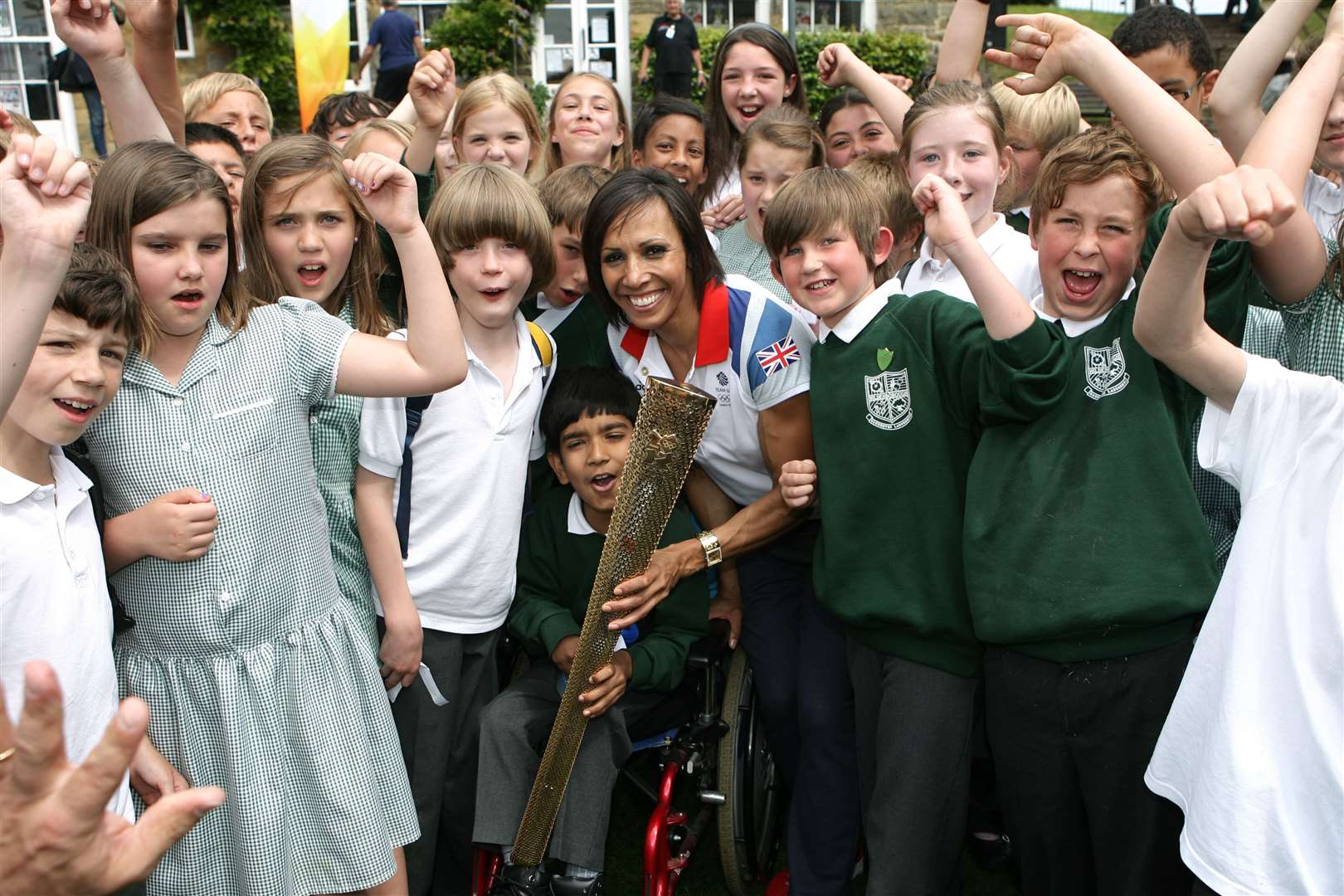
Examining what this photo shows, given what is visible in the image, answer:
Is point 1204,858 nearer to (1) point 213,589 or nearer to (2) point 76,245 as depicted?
(1) point 213,589

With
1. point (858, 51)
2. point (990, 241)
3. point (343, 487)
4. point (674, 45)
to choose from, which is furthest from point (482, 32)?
point (343, 487)

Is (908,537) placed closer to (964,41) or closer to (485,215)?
(485,215)

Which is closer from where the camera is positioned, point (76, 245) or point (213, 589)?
point (76, 245)

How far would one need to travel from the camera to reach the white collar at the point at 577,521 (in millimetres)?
2982

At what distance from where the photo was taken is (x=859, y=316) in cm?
259

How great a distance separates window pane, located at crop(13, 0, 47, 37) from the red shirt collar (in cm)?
1244

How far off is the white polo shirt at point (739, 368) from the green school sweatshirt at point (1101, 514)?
60 centimetres

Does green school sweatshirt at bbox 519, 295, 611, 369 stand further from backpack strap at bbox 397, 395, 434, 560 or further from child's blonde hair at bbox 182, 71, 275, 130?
child's blonde hair at bbox 182, 71, 275, 130

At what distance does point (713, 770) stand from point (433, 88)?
205 centimetres

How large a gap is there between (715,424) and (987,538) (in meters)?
0.85

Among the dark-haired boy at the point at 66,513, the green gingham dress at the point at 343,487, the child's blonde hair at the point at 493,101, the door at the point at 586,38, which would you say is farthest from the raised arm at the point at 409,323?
the door at the point at 586,38

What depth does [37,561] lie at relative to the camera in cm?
196

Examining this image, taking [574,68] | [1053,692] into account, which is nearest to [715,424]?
[1053,692]

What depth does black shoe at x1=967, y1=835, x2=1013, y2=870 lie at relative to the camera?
322 cm
